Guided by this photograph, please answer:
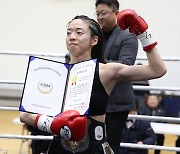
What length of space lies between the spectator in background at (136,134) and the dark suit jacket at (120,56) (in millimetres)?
1002

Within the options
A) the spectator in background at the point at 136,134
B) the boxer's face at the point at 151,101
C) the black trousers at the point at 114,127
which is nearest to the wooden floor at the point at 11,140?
the boxer's face at the point at 151,101

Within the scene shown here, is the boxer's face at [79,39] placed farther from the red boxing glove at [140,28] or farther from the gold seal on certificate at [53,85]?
the red boxing glove at [140,28]

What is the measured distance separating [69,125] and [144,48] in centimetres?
41

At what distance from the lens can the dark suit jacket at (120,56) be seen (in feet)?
6.64

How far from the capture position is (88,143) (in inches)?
62.0

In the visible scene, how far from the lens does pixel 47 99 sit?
160cm

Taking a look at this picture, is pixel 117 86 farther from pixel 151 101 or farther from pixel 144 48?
pixel 151 101

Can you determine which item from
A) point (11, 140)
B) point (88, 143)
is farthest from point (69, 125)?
point (11, 140)

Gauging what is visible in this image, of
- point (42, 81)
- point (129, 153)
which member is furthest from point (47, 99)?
point (129, 153)

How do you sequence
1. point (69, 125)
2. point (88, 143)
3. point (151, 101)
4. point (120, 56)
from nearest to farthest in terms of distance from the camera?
point (69, 125), point (88, 143), point (120, 56), point (151, 101)

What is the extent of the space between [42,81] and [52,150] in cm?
28

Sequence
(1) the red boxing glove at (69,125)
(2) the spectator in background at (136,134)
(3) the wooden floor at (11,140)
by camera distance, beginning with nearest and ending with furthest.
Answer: (1) the red boxing glove at (69,125) < (2) the spectator in background at (136,134) < (3) the wooden floor at (11,140)

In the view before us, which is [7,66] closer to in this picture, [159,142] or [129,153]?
[159,142]

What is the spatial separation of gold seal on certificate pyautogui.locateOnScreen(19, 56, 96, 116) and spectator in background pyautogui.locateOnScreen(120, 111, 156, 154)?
148 centimetres
